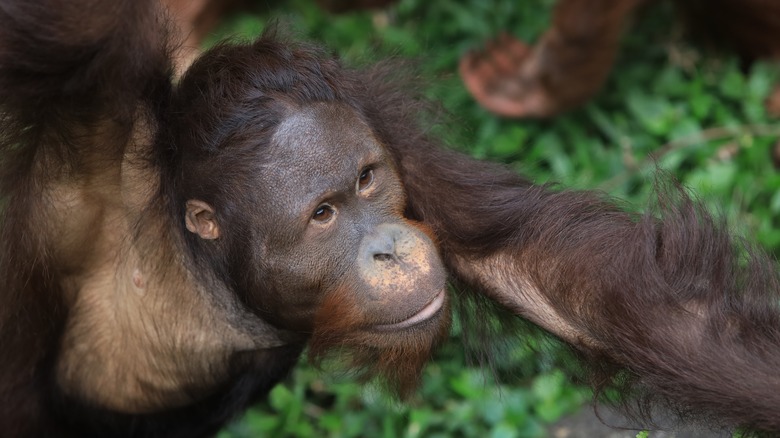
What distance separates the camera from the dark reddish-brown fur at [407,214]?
123 inches

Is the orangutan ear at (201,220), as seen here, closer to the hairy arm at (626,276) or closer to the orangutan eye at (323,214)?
the orangutan eye at (323,214)

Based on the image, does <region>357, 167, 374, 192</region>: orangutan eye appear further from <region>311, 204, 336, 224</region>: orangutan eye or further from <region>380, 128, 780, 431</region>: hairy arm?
<region>380, 128, 780, 431</region>: hairy arm

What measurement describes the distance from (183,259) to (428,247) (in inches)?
33.0

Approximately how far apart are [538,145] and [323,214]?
8.86ft

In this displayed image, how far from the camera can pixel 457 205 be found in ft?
12.1

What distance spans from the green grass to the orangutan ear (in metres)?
0.67

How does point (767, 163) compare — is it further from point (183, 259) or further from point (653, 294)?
point (183, 259)

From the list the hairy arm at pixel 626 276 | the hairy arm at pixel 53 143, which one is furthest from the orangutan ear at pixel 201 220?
the hairy arm at pixel 626 276

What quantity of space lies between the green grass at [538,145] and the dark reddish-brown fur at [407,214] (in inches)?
11.8

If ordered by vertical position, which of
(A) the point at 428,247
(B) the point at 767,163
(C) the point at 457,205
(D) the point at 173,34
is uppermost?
(D) the point at 173,34

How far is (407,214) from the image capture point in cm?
366

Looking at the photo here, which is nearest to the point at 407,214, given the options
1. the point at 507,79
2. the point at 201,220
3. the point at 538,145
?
the point at 201,220

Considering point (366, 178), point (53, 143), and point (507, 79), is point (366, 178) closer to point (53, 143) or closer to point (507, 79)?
point (53, 143)

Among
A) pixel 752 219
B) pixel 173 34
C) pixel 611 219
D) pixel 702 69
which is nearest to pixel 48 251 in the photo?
pixel 173 34
